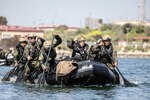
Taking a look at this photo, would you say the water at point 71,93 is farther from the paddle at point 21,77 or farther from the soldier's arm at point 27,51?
the soldier's arm at point 27,51

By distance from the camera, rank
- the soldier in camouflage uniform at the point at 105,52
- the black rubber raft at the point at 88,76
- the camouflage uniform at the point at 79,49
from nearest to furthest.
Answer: the black rubber raft at the point at 88,76 < the soldier in camouflage uniform at the point at 105,52 < the camouflage uniform at the point at 79,49

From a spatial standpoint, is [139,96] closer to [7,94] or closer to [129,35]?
[7,94]

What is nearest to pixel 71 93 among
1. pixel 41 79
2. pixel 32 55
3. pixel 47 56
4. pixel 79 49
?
pixel 41 79

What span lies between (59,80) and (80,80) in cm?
85

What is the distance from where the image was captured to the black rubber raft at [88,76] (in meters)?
25.2

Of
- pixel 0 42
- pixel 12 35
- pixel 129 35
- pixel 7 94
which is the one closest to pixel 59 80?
pixel 7 94

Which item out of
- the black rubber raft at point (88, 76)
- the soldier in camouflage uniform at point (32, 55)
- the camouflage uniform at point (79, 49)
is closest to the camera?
the black rubber raft at point (88, 76)

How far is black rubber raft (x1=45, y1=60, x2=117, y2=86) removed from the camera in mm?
25234

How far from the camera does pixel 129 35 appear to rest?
580 feet

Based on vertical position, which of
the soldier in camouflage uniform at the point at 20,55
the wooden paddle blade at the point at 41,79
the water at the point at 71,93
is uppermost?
the soldier in camouflage uniform at the point at 20,55

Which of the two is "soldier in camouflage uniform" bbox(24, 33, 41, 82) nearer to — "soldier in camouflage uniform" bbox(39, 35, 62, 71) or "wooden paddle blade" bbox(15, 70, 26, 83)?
"wooden paddle blade" bbox(15, 70, 26, 83)

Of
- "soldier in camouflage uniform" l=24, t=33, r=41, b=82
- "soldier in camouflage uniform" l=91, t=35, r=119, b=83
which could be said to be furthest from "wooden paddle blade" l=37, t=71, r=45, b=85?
"soldier in camouflage uniform" l=91, t=35, r=119, b=83

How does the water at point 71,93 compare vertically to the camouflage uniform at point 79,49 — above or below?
below

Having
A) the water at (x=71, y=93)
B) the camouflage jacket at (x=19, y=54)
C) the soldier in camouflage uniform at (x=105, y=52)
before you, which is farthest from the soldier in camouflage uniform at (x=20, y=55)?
the soldier in camouflage uniform at (x=105, y=52)
